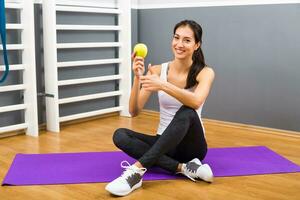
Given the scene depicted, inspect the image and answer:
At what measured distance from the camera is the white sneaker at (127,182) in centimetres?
192

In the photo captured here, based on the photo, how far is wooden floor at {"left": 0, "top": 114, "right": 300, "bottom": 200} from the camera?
1.96 m

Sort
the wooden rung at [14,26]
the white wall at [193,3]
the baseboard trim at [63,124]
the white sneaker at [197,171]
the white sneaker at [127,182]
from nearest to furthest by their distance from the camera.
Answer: the white sneaker at [127,182]
the white sneaker at [197,171]
the wooden rung at [14,26]
the baseboard trim at [63,124]
the white wall at [193,3]

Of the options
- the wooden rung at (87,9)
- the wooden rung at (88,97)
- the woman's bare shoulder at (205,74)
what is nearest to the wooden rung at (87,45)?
the wooden rung at (87,9)

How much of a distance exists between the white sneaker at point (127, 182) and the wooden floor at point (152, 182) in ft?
0.12

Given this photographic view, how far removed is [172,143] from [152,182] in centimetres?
26

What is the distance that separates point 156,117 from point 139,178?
183cm

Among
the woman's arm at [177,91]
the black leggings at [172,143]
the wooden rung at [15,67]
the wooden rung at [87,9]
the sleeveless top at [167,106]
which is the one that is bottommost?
the black leggings at [172,143]

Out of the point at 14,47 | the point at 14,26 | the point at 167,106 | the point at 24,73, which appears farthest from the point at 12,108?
the point at 167,106

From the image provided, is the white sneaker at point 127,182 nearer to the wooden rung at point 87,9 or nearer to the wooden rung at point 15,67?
the wooden rung at point 15,67

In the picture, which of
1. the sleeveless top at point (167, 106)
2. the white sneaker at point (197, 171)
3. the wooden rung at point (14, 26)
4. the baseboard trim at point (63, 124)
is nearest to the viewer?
the white sneaker at point (197, 171)

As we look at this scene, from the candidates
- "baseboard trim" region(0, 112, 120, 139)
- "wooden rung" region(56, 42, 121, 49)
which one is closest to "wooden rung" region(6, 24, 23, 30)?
"wooden rung" region(56, 42, 121, 49)

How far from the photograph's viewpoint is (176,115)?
6.73 ft

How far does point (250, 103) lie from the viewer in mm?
3361

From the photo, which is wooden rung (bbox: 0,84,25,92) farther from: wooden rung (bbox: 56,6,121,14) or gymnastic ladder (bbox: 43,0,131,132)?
wooden rung (bbox: 56,6,121,14)
